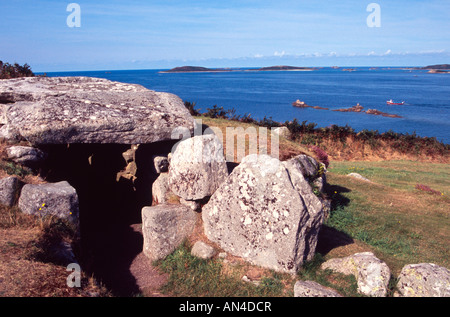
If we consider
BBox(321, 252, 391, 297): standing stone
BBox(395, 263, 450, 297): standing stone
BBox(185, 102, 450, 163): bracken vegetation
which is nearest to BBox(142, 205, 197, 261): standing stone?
BBox(321, 252, 391, 297): standing stone

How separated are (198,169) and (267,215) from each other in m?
2.33

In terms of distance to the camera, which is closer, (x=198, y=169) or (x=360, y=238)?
(x=198, y=169)

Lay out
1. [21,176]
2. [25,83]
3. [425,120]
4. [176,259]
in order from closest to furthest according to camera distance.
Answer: [176,259] < [21,176] < [25,83] < [425,120]

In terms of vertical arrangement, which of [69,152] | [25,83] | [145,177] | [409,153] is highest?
[25,83]

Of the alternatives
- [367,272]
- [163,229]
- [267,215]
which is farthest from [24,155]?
[367,272]

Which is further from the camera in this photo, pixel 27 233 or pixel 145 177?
pixel 145 177

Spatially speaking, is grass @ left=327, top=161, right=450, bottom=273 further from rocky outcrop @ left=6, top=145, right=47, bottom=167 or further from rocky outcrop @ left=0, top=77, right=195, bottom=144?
rocky outcrop @ left=6, top=145, right=47, bottom=167

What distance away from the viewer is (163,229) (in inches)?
361

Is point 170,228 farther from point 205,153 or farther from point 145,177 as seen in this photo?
point 145,177

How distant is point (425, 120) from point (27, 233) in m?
70.6

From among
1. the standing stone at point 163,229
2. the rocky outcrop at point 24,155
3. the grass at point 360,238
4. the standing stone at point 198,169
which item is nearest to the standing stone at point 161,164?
the standing stone at point 198,169

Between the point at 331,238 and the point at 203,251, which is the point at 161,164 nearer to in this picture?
the point at 203,251
